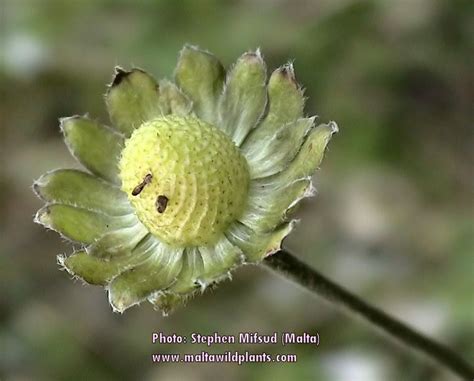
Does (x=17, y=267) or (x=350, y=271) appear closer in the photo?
(x=350, y=271)

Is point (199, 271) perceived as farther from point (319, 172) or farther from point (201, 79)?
point (319, 172)

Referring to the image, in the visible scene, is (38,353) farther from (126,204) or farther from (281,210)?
(281,210)

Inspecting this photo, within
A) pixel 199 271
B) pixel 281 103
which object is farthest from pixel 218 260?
pixel 281 103

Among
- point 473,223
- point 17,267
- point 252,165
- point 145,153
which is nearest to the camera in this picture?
point 145,153

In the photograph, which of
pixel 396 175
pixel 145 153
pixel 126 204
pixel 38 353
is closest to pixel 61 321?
pixel 38 353

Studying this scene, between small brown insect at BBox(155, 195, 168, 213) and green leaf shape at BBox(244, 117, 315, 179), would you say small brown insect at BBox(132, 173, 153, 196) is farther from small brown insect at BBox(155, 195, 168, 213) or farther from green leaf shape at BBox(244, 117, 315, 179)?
green leaf shape at BBox(244, 117, 315, 179)
